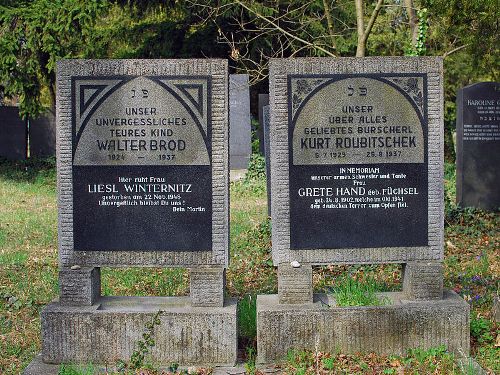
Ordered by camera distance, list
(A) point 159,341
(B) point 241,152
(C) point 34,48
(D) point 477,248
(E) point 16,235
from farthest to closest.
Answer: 1. (B) point 241,152
2. (C) point 34,48
3. (E) point 16,235
4. (D) point 477,248
5. (A) point 159,341

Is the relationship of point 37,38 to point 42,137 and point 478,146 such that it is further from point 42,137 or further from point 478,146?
point 478,146

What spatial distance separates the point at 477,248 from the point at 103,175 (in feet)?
19.9

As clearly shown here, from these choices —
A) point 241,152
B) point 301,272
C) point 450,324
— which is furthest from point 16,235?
point 241,152

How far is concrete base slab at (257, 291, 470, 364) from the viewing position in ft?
18.3

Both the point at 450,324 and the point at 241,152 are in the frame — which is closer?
the point at 450,324

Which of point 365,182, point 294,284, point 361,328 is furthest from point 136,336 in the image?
point 365,182

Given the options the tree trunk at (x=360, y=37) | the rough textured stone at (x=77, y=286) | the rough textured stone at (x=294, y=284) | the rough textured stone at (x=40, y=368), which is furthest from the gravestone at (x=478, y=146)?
the rough textured stone at (x=40, y=368)

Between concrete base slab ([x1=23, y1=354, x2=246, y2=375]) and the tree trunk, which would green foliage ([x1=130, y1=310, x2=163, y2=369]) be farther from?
the tree trunk

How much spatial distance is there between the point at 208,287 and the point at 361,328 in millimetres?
1160

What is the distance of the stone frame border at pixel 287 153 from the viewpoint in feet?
18.7

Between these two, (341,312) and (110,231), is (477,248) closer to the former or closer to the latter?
(341,312)

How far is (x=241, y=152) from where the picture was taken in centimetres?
1928

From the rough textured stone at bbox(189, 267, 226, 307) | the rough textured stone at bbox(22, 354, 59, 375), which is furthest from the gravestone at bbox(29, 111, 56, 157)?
the rough textured stone at bbox(189, 267, 226, 307)

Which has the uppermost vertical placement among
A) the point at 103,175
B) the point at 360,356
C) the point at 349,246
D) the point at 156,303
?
the point at 103,175
